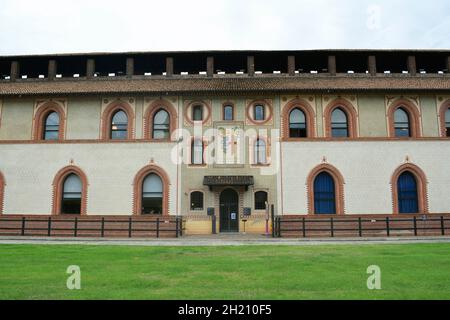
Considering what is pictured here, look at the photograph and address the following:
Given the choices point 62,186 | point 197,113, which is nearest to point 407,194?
point 197,113

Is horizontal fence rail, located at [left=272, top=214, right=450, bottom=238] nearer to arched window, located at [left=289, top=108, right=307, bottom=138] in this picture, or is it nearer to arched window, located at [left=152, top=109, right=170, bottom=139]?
arched window, located at [left=289, top=108, right=307, bottom=138]

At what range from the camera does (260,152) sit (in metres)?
25.8

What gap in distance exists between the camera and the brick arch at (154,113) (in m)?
26.0

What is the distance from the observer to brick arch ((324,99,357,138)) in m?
25.7

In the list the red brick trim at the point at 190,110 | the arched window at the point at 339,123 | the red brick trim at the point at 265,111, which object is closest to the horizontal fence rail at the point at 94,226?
the red brick trim at the point at 190,110

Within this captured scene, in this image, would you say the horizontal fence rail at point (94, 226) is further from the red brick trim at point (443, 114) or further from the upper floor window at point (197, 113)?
the red brick trim at point (443, 114)

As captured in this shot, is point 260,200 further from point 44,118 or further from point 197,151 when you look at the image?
point 44,118

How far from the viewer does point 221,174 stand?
2553 cm

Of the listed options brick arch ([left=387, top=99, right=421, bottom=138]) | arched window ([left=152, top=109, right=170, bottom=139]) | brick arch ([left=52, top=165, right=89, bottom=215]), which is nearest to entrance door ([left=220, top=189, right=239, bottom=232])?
arched window ([left=152, top=109, right=170, bottom=139])

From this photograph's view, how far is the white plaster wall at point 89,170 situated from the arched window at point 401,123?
585 inches

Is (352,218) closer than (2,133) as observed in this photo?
Yes
